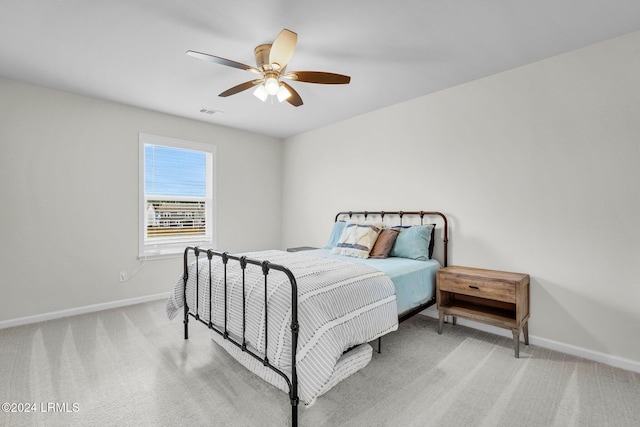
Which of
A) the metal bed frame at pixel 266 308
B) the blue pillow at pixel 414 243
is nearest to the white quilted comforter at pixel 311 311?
the metal bed frame at pixel 266 308

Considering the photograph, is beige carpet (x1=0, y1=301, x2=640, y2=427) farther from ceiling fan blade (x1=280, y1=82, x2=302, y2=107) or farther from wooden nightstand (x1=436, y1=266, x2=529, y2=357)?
ceiling fan blade (x1=280, y1=82, x2=302, y2=107)

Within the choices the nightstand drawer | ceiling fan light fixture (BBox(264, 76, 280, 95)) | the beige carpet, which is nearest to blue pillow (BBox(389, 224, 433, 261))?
the nightstand drawer

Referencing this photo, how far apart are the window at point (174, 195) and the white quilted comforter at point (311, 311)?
1934mm

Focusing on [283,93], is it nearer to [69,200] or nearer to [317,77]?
[317,77]

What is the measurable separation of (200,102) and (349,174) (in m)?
2.17

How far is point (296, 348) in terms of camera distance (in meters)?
1.70

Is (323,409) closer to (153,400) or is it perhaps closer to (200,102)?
(153,400)

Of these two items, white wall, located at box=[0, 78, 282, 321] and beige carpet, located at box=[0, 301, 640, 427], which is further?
white wall, located at box=[0, 78, 282, 321]

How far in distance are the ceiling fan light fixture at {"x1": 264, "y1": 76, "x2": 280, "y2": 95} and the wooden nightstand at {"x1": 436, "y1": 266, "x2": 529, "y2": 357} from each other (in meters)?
2.22

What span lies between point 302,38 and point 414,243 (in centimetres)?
222

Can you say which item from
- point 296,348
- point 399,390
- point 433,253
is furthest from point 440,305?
point 296,348

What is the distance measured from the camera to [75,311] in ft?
11.5

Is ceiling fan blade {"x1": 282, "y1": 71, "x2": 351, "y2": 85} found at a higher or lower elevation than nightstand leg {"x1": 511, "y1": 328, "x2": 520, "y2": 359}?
higher

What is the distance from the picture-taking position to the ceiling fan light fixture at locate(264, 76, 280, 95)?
94.0 inches
